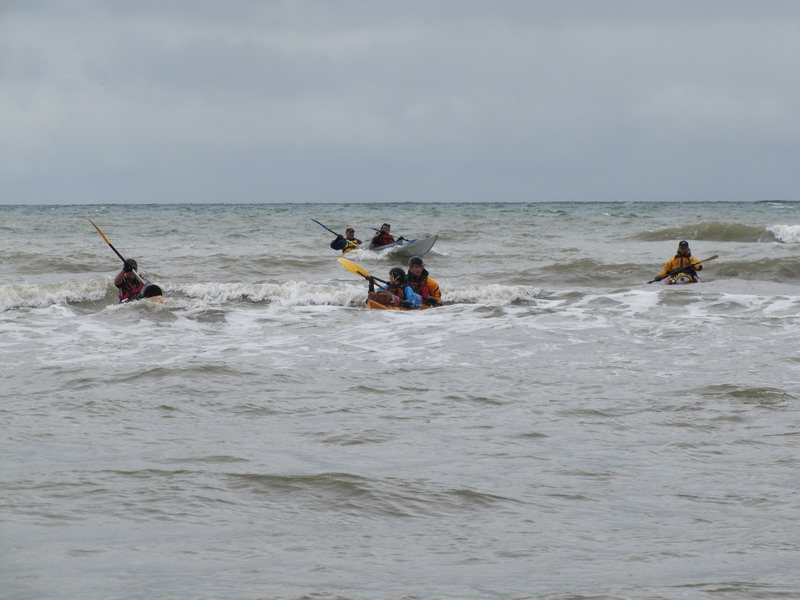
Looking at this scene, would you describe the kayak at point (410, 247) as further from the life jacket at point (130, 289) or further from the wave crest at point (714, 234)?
the life jacket at point (130, 289)

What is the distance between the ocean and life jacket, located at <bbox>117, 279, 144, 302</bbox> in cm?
84

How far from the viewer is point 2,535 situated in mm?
4094

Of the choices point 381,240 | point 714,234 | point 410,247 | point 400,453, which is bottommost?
point 400,453

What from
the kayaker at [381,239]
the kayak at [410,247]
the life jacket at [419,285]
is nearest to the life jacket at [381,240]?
the kayaker at [381,239]

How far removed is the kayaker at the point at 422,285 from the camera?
1394cm

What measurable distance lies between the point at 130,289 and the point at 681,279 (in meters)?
10.6

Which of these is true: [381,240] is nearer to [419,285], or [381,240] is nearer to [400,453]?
[419,285]

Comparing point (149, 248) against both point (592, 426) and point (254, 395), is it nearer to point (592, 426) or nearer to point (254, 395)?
point (254, 395)

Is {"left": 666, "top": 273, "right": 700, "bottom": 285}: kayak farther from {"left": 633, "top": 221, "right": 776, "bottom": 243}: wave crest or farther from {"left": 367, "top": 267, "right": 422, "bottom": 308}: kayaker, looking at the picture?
{"left": 633, "top": 221, "right": 776, "bottom": 243}: wave crest

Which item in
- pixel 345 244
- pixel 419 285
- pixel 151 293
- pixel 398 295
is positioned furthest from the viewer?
pixel 345 244

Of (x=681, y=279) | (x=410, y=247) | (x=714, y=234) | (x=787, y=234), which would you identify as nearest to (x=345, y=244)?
(x=410, y=247)

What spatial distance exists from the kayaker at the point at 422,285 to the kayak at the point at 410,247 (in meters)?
10.7

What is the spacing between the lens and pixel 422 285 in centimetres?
1400

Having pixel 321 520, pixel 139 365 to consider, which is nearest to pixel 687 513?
pixel 321 520
